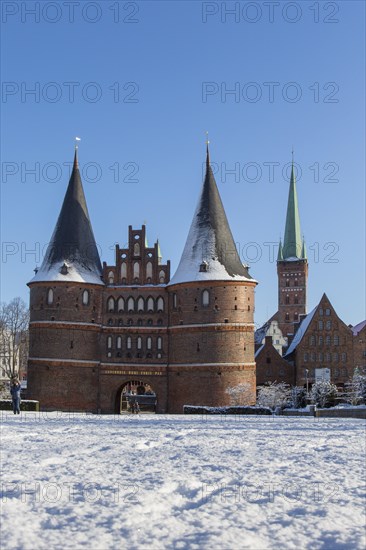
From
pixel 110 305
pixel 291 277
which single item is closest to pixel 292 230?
pixel 291 277

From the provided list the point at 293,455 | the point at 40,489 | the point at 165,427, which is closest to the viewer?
the point at 40,489

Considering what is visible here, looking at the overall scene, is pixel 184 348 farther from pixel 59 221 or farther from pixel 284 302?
pixel 284 302

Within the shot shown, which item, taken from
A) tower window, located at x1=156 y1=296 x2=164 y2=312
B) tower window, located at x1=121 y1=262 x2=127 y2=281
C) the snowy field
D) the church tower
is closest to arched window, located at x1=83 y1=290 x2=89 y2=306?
tower window, located at x1=121 y1=262 x2=127 y2=281

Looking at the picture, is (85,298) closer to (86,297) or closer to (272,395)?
(86,297)

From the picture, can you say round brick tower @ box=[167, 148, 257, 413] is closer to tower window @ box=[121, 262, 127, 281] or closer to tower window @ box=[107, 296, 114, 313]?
tower window @ box=[121, 262, 127, 281]

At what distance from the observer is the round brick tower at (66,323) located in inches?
1791

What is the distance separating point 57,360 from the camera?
45562 millimetres

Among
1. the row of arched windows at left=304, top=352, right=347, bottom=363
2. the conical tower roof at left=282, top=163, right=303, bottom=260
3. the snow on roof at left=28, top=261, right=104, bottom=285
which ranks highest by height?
the conical tower roof at left=282, top=163, right=303, bottom=260

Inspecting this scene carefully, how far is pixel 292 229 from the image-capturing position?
99.4 m

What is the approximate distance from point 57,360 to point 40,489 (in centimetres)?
3547

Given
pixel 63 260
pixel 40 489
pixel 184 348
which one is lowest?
pixel 40 489

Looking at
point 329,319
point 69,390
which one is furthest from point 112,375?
point 329,319

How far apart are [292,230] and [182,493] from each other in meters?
90.8

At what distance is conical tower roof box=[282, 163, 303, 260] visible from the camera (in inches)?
3907
